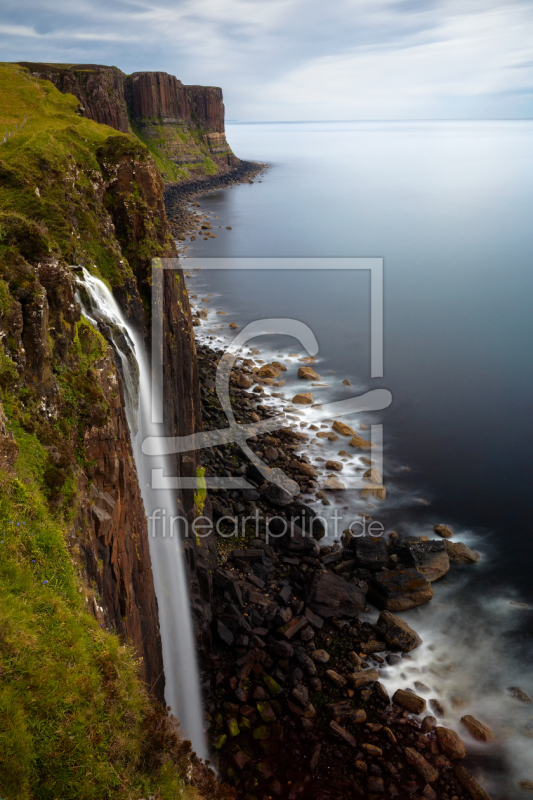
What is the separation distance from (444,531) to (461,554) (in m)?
1.56

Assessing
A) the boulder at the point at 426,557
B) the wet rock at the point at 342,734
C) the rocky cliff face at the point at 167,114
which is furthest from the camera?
the rocky cliff face at the point at 167,114

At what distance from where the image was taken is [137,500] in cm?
1336

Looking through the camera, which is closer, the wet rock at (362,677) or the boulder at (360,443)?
the wet rock at (362,677)

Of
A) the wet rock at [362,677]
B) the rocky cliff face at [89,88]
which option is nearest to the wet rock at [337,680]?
the wet rock at [362,677]

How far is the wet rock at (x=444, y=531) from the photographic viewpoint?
75.5 ft

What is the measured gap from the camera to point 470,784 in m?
13.8

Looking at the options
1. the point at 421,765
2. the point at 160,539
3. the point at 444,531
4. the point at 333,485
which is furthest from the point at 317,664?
the point at 333,485

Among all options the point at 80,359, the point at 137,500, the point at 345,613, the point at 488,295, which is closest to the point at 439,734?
the point at 345,613

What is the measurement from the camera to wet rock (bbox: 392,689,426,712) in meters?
15.5

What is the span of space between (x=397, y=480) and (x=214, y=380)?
12.6 metres

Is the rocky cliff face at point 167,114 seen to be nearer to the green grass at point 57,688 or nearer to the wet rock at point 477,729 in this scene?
the green grass at point 57,688

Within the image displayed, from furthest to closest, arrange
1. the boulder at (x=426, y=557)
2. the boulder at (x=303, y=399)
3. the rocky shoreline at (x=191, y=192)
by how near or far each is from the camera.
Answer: the rocky shoreline at (x=191, y=192), the boulder at (x=303, y=399), the boulder at (x=426, y=557)

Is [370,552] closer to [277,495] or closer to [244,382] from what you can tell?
[277,495]

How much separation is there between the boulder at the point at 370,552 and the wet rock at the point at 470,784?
A: 7.02 meters
